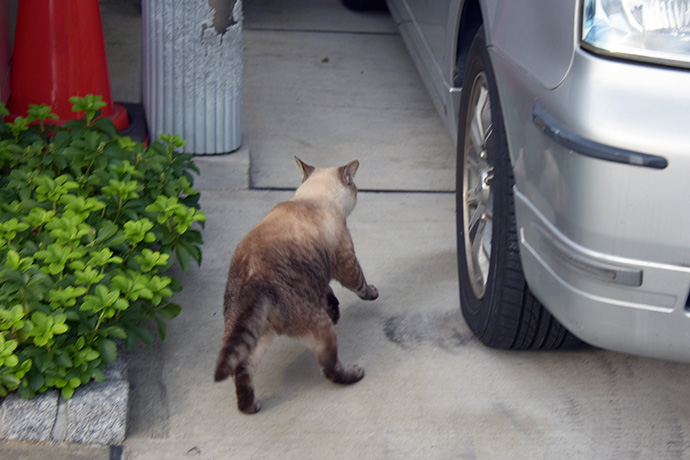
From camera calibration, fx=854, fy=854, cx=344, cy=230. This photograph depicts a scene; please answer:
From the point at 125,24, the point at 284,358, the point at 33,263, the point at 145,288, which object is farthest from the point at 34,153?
the point at 125,24

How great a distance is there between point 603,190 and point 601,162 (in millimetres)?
76

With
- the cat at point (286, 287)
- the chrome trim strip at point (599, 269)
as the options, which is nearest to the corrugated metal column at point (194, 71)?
the cat at point (286, 287)

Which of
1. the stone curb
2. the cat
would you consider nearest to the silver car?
the cat

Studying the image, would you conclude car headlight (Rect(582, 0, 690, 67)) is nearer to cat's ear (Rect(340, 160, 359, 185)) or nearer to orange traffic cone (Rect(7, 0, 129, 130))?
cat's ear (Rect(340, 160, 359, 185))

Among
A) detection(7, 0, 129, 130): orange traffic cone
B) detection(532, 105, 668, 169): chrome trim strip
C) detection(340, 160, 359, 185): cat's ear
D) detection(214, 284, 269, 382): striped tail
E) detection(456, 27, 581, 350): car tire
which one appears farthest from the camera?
detection(7, 0, 129, 130): orange traffic cone

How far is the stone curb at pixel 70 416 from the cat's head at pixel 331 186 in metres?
1.16

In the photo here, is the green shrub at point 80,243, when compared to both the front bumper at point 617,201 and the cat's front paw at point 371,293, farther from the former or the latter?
the front bumper at point 617,201

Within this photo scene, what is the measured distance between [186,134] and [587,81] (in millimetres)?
2711

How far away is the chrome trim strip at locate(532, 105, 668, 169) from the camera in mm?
2195

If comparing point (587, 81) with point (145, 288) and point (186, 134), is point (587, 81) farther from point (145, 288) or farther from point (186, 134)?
point (186, 134)

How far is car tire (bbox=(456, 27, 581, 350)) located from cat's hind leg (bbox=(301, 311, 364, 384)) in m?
0.58

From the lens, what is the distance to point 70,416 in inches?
111

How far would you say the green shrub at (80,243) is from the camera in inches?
110

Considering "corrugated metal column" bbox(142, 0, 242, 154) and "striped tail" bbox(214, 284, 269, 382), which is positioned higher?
"corrugated metal column" bbox(142, 0, 242, 154)
